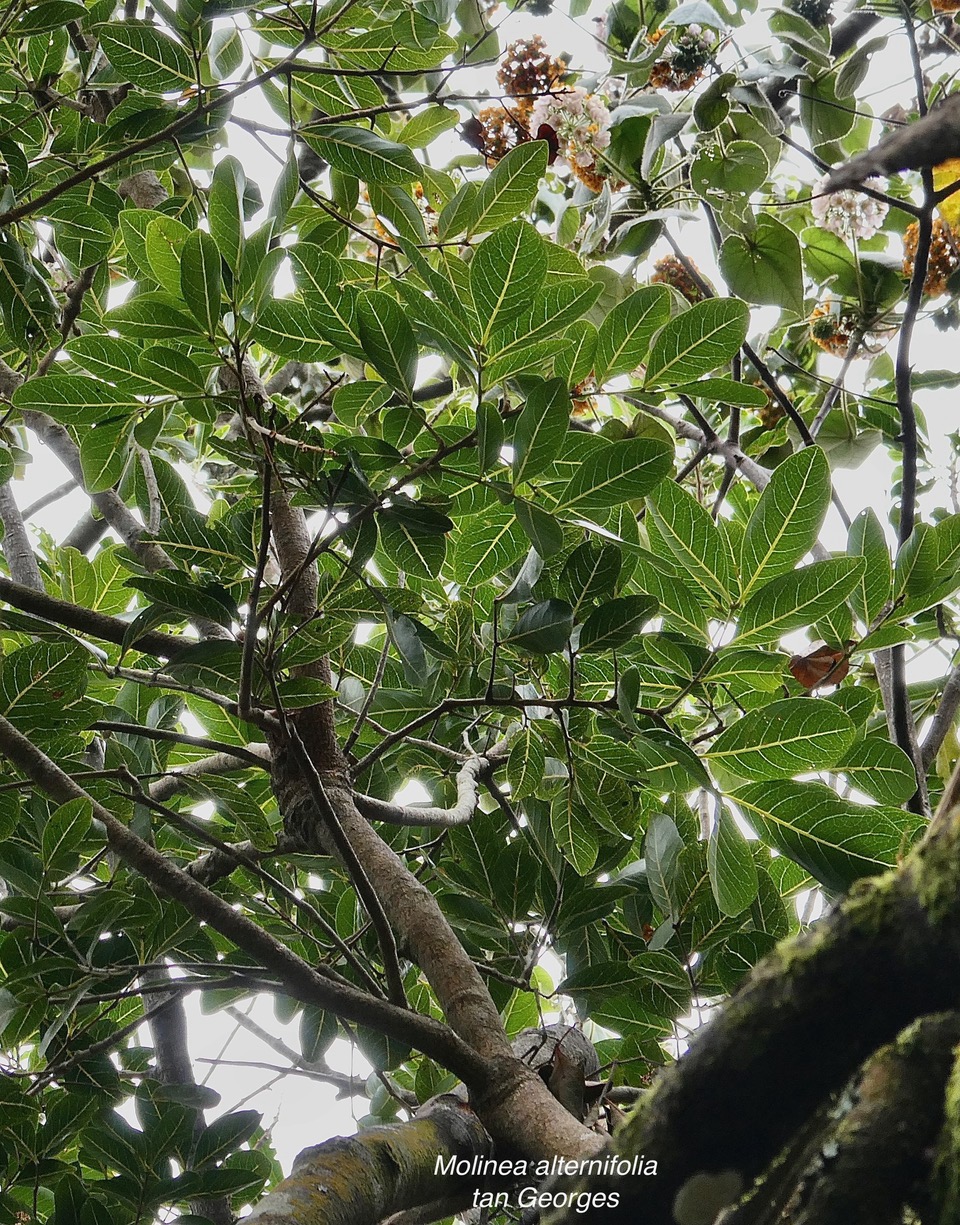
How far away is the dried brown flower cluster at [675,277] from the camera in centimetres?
180

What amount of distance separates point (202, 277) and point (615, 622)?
481 mm

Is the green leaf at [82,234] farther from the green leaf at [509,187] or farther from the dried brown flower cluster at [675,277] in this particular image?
the dried brown flower cluster at [675,277]

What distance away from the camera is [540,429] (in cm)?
85

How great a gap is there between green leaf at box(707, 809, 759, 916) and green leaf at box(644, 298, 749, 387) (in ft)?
1.39

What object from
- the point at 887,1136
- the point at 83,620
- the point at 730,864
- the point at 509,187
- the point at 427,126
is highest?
the point at 427,126

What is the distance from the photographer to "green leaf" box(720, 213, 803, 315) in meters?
1.29

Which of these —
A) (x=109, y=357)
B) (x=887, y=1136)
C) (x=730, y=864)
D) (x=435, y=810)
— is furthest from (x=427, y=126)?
(x=887, y=1136)

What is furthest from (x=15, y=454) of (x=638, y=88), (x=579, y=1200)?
(x=579, y=1200)

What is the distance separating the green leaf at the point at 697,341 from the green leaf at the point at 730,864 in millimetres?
424

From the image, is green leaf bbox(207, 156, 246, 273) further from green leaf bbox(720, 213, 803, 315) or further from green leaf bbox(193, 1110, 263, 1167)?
green leaf bbox(193, 1110, 263, 1167)

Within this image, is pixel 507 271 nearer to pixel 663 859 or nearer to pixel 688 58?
pixel 663 859

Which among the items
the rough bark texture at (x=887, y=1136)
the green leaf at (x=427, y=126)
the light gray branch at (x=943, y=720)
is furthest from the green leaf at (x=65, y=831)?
the green leaf at (x=427, y=126)

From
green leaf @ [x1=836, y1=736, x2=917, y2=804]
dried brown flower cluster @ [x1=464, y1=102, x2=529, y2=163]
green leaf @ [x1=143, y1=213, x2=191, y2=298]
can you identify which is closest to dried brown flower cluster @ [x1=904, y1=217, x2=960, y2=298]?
dried brown flower cluster @ [x1=464, y1=102, x2=529, y2=163]

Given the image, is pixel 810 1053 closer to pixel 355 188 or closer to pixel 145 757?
pixel 145 757
